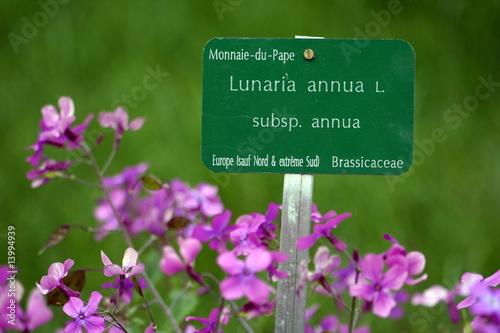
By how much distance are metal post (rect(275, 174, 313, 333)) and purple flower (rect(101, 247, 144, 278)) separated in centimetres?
32

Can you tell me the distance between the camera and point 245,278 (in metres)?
0.94

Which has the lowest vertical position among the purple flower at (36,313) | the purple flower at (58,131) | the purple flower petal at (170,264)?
the purple flower at (36,313)

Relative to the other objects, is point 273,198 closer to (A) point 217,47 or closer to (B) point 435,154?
(B) point 435,154

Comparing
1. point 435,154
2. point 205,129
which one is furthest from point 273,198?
point 205,129

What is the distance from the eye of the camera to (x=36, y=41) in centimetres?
332

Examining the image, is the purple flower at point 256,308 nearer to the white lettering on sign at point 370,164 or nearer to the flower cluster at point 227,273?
the flower cluster at point 227,273

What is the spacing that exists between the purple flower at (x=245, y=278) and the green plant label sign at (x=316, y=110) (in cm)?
37

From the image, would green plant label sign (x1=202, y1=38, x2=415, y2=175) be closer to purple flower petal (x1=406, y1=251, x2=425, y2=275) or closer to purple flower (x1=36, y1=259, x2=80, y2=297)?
purple flower petal (x1=406, y1=251, x2=425, y2=275)

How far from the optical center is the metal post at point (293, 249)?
1.27 m

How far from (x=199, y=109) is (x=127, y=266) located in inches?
76.1

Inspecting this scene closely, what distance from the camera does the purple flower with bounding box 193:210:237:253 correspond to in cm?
127

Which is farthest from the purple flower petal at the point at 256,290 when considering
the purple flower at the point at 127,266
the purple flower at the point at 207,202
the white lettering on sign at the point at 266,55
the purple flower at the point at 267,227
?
the purple flower at the point at 207,202

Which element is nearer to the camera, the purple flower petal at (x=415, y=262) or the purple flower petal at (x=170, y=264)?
the purple flower petal at (x=170, y=264)

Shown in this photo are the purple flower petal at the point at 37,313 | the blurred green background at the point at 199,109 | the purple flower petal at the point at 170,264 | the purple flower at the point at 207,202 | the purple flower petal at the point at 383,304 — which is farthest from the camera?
the blurred green background at the point at 199,109
